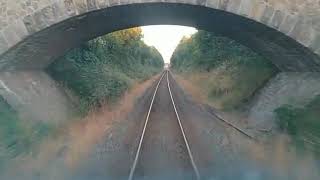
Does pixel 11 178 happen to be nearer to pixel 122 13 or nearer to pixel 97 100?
pixel 122 13

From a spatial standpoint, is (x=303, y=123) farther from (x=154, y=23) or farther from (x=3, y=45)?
(x=3, y=45)

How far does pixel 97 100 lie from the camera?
53.0 ft

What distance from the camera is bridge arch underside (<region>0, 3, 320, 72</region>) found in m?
10.3

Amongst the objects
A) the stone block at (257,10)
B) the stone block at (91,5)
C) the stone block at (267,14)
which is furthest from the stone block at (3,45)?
the stone block at (267,14)

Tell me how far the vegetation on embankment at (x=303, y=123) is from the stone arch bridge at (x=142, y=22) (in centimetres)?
109

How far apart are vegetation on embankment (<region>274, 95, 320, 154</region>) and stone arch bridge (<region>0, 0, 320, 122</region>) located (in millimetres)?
1091

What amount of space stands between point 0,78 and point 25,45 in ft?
3.79

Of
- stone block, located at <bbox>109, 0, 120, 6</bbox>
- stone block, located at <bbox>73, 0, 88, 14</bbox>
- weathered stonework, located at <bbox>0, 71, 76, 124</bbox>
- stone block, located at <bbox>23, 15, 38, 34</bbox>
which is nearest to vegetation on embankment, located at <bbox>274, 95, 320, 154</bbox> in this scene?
stone block, located at <bbox>109, 0, 120, 6</bbox>

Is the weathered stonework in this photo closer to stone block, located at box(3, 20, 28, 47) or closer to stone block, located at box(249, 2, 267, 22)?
stone block, located at box(3, 20, 28, 47)

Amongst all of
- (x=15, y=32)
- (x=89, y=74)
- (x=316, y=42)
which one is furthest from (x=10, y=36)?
(x=316, y=42)

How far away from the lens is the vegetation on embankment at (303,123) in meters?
9.23

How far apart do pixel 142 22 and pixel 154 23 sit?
1.66 feet

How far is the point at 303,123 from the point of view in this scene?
9898mm

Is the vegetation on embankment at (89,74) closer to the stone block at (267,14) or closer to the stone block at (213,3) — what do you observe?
the stone block at (213,3)
